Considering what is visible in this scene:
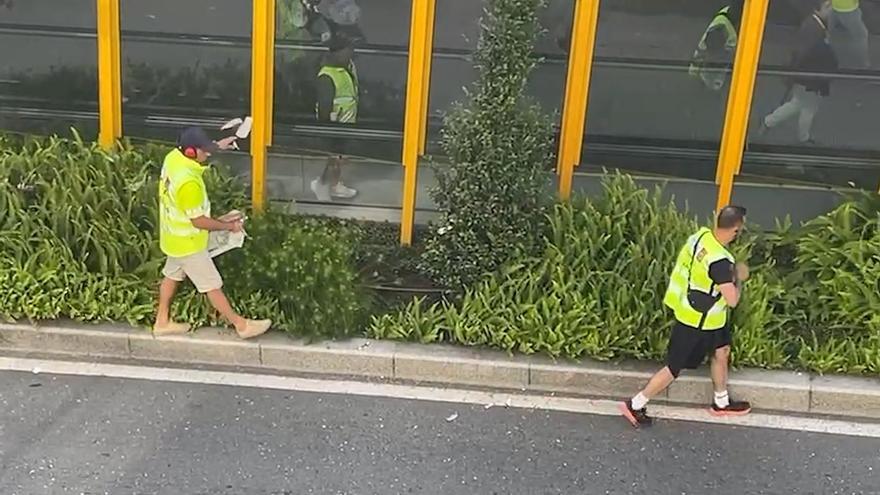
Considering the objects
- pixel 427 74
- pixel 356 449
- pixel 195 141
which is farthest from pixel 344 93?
pixel 356 449

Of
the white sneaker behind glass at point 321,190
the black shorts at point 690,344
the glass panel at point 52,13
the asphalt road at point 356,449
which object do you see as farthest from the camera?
the white sneaker behind glass at point 321,190

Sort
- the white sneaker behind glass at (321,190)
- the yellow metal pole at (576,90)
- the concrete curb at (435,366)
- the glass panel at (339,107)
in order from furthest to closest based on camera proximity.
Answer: the white sneaker behind glass at (321,190) → the glass panel at (339,107) → the yellow metal pole at (576,90) → the concrete curb at (435,366)

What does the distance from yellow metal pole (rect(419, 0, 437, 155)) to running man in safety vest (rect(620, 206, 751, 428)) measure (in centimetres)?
218

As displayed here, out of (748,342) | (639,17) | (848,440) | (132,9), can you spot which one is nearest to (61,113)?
(132,9)

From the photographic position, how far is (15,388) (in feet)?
19.5

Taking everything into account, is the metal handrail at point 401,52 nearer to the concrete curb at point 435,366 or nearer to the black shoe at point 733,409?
the concrete curb at point 435,366

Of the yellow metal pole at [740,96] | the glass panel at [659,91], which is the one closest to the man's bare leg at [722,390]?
the yellow metal pole at [740,96]

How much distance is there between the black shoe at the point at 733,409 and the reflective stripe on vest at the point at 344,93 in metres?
3.36

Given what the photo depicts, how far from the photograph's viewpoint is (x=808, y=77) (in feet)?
23.9

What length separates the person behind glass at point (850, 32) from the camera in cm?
708

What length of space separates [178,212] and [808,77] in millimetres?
4460

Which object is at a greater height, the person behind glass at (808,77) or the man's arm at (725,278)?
the person behind glass at (808,77)

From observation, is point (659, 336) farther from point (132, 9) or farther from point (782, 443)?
point (132, 9)

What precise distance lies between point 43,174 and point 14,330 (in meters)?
1.17
